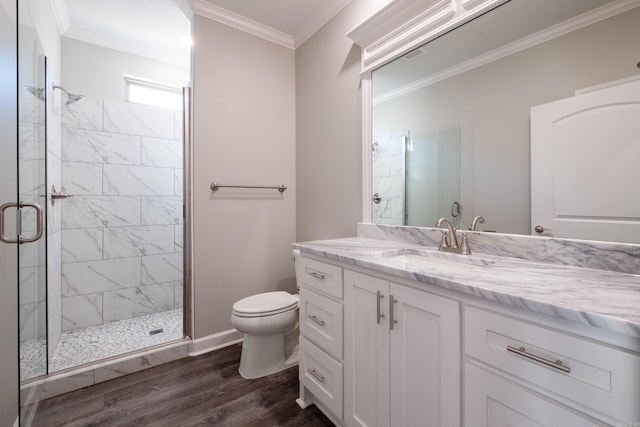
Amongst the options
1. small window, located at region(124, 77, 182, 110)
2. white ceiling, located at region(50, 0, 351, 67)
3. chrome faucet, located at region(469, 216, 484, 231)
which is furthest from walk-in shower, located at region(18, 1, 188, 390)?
chrome faucet, located at region(469, 216, 484, 231)

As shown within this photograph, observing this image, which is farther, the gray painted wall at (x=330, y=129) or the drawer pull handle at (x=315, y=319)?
the gray painted wall at (x=330, y=129)

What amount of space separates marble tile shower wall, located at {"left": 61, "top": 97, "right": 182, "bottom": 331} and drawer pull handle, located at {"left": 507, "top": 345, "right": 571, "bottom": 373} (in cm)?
293

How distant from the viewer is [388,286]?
105 cm

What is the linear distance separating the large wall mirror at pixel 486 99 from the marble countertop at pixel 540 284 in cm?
21

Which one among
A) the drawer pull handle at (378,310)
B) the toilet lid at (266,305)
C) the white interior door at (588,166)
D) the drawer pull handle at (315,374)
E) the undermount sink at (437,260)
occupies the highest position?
the white interior door at (588,166)

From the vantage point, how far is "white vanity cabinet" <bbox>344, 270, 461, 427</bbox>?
0.86 m

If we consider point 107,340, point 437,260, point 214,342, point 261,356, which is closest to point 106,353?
point 107,340

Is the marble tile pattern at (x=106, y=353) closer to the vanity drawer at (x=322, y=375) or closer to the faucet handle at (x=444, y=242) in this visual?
the vanity drawer at (x=322, y=375)

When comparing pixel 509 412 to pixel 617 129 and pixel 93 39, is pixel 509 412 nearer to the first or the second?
pixel 617 129

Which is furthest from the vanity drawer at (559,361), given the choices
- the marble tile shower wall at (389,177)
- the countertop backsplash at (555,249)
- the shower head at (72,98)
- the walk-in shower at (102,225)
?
the shower head at (72,98)

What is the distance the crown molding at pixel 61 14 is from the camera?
6.88ft

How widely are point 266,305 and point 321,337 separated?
1.88ft

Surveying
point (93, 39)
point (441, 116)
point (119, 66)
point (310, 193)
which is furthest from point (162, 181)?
point (441, 116)

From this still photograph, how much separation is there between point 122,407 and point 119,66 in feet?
9.30
